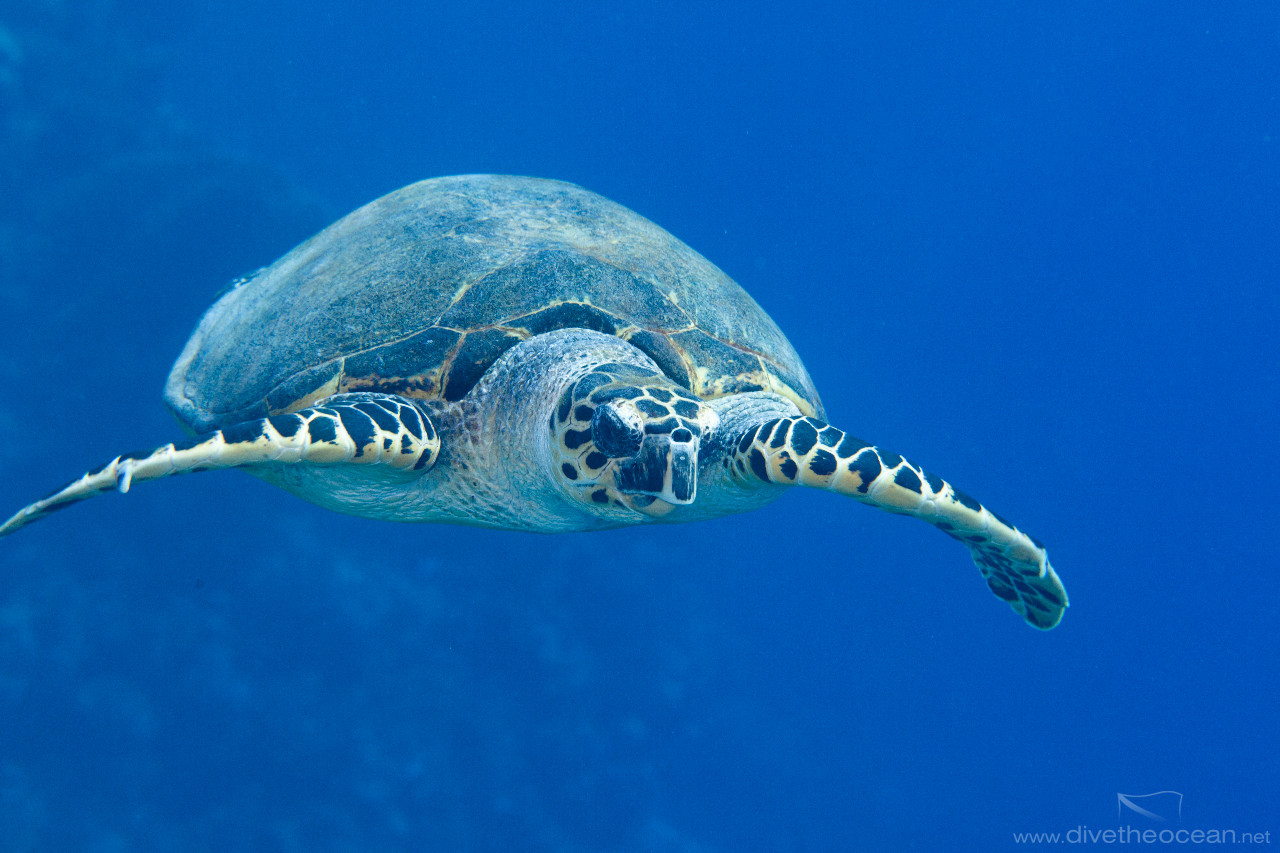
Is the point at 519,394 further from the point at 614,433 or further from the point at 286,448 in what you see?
the point at 286,448

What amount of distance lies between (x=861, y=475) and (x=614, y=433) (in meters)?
1.16

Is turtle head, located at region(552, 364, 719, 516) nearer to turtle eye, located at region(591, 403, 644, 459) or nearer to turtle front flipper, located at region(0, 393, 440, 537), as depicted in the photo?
turtle eye, located at region(591, 403, 644, 459)

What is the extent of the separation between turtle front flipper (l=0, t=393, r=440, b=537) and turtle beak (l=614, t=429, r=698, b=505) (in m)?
1.21

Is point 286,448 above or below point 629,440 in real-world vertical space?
below

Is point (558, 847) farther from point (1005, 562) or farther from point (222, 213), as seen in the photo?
point (222, 213)

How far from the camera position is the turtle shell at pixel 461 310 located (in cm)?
365

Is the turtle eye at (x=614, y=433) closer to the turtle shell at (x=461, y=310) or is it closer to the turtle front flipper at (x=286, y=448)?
the turtle front flipper at (x=286, y=448)

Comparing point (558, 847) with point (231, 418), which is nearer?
point (231, 418)

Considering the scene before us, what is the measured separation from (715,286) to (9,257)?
32.4ft

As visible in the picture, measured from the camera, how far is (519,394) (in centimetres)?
336

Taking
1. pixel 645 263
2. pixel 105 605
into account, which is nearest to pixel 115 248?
pixel 105 605

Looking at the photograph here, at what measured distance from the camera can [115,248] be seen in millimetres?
9344

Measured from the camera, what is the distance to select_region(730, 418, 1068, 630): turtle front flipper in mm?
2961

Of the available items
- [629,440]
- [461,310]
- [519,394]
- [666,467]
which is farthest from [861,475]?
[461,310]
